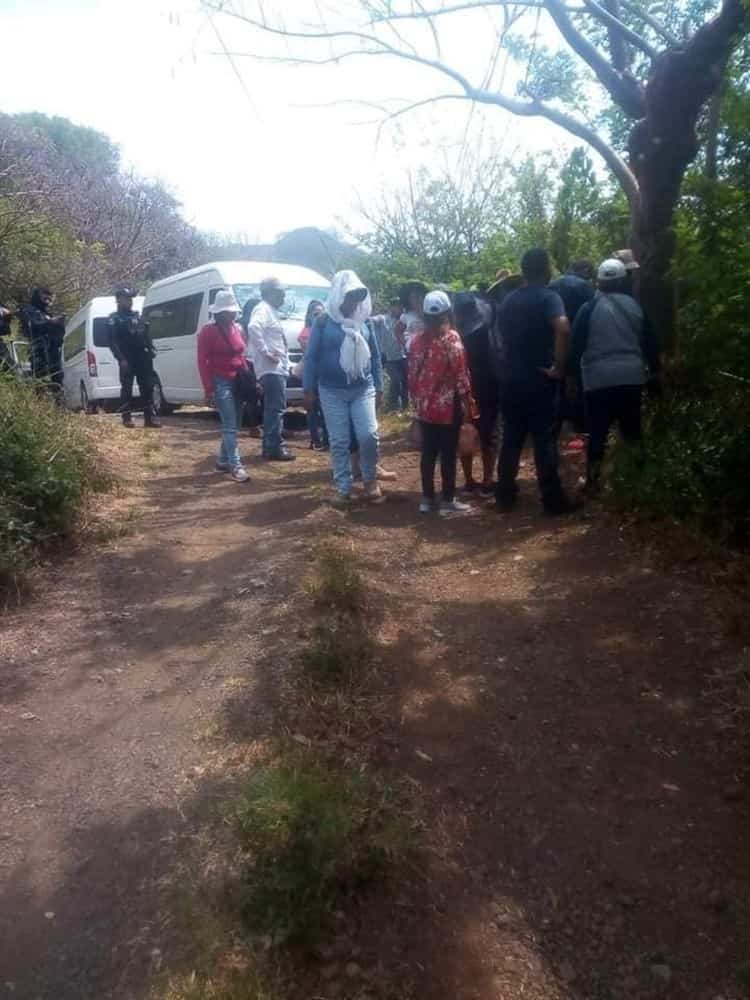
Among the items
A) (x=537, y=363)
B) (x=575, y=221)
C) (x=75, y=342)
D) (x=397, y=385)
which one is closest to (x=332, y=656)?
(x=537, y=363)

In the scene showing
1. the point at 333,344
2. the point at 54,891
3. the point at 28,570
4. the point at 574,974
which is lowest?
the point at 574,974

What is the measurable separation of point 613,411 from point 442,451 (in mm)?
1219

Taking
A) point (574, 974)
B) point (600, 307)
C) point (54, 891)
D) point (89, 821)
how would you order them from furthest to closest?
1. point (600, 307)
2. point (89, 821)
3. point (54, 891)
4. point (574, 974)

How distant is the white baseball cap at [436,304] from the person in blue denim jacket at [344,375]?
1.67 ft

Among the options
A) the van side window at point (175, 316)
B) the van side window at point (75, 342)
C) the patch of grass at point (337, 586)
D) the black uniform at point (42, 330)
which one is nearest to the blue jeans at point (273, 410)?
the patch of grass at point (337, 586)

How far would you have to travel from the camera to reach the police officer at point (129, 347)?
10.5m

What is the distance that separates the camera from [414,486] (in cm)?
773

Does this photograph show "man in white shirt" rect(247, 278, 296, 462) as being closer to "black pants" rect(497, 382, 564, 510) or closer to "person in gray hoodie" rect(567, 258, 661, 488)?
"black pants" rect(497, 382, 564, 510)

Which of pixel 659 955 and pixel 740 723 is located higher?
pixel 740 723

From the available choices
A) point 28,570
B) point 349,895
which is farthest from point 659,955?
point 28,570

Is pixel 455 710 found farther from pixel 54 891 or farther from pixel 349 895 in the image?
pixel 54 891

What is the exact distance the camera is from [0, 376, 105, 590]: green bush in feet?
16.0

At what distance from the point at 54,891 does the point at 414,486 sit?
17.5 ft

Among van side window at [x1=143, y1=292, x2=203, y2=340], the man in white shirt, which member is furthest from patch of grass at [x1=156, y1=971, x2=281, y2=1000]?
van side window at [x1=143, y1=292, x2=203, y2=340]
